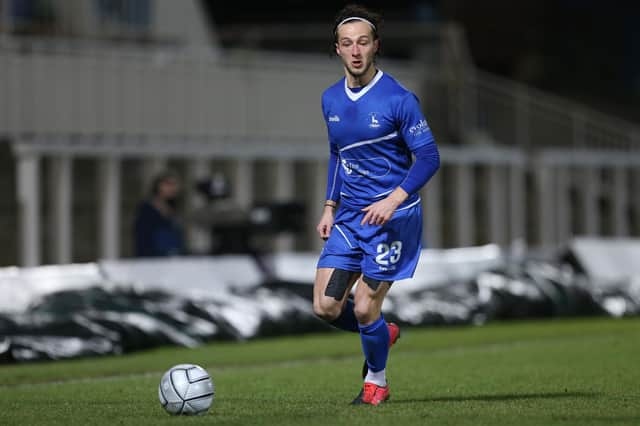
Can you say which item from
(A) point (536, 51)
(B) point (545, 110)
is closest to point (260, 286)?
(B) point (545, 110)

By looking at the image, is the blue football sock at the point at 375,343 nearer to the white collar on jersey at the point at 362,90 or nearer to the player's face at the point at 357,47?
the white collar on jersey at the point at 362,90

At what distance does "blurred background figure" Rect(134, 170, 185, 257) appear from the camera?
1612 cm

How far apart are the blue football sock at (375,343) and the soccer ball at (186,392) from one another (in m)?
0.99

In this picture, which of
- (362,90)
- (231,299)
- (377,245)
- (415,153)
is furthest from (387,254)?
(231,299)

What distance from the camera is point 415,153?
25.4 ft

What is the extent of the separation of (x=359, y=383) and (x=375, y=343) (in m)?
1.68

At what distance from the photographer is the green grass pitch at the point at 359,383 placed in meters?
7.40

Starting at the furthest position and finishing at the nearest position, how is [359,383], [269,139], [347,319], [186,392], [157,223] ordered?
1. [269,139]
2. [157,223]
3. [359,383]
4. [347,319]
5. [186,392]

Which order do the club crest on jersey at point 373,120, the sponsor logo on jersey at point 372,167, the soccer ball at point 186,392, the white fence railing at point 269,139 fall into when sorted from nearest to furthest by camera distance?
the soccer ball at point 186,392 → the club crest on jersey at point 373,120 → the sponsor logo on jersey at point 372,167 → the white fence railing at point 269,139

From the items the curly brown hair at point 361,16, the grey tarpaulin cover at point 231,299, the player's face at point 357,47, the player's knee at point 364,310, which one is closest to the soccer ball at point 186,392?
the player's knee at point 364,310

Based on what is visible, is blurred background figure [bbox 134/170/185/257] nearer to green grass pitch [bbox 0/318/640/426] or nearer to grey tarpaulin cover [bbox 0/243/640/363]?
grey tarpaulin cover [bbox 0/243/640/363]

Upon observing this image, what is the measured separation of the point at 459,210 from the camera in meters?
20.6

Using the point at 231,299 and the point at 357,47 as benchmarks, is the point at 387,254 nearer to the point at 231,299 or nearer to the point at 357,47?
the point at 357,47

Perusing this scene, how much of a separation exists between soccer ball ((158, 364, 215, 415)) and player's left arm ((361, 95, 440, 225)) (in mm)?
1263
